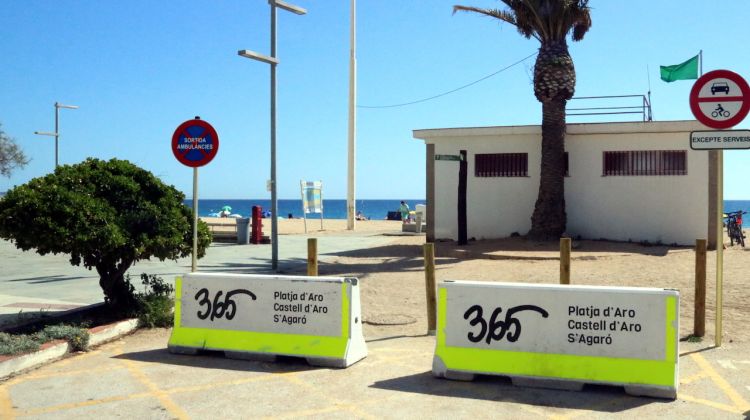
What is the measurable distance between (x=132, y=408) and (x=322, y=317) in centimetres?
214

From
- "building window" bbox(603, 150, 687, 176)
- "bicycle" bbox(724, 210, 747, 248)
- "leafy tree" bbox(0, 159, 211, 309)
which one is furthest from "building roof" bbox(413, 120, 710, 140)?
"leafy tree" bbox(0, 159, 211, 309)

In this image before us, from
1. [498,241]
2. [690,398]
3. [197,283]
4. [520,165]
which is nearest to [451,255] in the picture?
[498,241]

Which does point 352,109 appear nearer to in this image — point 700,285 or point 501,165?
point 501,165

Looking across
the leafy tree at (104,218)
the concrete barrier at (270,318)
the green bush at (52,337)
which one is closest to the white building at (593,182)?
the leafy tree at (104,218)

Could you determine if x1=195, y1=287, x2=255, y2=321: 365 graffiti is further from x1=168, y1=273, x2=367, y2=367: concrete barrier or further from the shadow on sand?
the shadow on sand

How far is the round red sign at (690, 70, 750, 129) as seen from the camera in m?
7.49

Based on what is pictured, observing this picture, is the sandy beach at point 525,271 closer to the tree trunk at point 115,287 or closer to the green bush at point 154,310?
the green bush at point 154,310

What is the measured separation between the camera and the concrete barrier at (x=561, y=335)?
6023 mm

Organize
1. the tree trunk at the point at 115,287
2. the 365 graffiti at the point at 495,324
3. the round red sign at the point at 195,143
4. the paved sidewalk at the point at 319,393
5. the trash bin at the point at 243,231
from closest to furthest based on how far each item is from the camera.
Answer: the paved sidewalk at the point at 319,393, the 365 graffiti at the point at 495,324, the round red sign at the point at 195,143, the tree trunk at the point at 115,287, the trash bin at the point at 243,231

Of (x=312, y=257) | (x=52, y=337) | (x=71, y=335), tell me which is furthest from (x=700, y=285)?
(x=52, y=337)

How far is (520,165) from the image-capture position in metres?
20.9

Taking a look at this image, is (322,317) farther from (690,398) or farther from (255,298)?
(690,398)

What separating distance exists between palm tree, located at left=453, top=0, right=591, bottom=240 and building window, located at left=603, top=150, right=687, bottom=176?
172 cm

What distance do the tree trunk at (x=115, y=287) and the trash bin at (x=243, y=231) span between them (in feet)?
49.3
